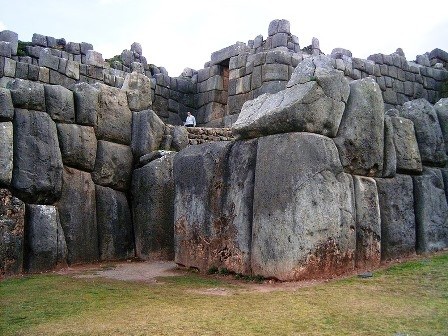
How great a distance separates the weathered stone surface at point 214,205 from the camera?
8641mm

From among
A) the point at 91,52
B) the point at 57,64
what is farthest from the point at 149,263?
the point at 91,52

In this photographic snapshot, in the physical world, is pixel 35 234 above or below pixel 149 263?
above

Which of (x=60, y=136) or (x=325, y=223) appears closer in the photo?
(x=325, y=223)

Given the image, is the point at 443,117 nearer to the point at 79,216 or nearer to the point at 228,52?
the point at 79,216

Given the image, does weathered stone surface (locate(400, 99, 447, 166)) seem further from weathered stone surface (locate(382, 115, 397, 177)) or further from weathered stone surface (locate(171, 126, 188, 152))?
weathered stone surface (locate(171, 126, 188, 152))

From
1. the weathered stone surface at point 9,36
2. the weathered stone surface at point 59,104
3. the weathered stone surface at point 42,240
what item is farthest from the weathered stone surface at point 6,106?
the weathered stone surface at point 9,36

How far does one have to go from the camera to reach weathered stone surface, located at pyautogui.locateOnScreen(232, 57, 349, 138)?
8.07m

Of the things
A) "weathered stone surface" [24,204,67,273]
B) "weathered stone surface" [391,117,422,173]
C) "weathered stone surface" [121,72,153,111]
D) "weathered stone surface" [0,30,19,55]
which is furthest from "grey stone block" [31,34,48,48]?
"weathered stone surface" [391,117,422,173]

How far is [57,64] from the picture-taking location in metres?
17.5

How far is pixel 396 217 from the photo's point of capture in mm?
9117

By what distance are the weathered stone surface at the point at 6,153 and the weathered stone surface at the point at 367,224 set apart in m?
6.35

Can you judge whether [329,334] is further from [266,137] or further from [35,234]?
[35,234]

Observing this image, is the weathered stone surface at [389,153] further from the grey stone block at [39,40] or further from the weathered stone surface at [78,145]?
the grey stone block at [39,40]

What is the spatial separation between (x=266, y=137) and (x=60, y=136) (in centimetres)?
494
